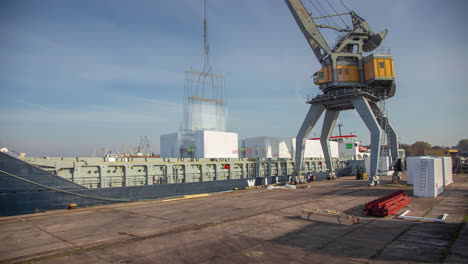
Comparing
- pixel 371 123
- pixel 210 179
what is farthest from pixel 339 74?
pixel 210 179

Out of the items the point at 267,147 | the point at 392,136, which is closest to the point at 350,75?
the point at 392,136

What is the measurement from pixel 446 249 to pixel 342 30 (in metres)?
26.7

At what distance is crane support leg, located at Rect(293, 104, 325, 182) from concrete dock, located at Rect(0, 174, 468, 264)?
50.3 feet

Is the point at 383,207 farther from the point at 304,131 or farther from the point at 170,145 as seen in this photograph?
the point at 170,145

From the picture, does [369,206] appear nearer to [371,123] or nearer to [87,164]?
[371,123]

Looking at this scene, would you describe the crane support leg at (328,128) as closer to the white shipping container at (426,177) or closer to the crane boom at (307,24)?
the crane boom at (307,24)

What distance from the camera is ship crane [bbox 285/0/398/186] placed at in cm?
2695

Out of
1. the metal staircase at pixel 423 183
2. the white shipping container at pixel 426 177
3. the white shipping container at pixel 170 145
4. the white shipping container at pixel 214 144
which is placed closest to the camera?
the white shipping container at pixel 426 177

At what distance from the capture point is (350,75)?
28.2 meters

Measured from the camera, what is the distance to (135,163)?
830 inches

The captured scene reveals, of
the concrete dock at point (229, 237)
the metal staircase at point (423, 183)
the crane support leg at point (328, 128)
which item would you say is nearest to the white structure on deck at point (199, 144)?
the crane support leg at point (328, 128)

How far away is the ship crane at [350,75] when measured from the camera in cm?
2695

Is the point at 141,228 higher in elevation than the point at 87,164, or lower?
lower

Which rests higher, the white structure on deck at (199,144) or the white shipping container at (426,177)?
the white structure on deck at (199,144)
